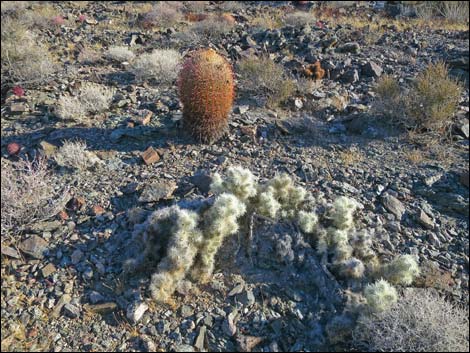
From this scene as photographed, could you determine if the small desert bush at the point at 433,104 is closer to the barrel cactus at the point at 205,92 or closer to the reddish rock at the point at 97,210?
the barrel cactus at the point at 205,92

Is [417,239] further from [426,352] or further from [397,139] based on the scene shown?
[397,139]

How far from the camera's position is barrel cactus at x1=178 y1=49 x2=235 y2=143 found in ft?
17.1

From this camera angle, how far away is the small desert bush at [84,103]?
619 centimetres

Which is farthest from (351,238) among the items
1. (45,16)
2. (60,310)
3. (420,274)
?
(45,16)

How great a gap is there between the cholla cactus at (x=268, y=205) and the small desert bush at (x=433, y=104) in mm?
2915

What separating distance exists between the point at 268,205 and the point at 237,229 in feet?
1.26

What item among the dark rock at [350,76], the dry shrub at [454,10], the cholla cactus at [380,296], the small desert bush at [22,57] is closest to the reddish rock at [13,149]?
the small desert bush at [22,57]

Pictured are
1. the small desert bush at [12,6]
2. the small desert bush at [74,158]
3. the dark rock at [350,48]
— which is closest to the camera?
the small desert bush at [74,158]

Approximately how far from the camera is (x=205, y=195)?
182 inches

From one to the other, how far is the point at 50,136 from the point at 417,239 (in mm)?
4689

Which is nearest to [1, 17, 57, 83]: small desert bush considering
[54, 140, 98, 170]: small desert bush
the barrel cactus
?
[54, 140, 98, 170]: small desert bush

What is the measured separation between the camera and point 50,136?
583 centimetres

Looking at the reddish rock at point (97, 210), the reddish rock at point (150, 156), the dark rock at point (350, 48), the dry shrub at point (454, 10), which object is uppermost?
the dry shrub at point (454, 10)

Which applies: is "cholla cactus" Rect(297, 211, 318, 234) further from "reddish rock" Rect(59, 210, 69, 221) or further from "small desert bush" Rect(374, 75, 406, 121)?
"small desert bush" Rect(374, 75, 406, 121)
